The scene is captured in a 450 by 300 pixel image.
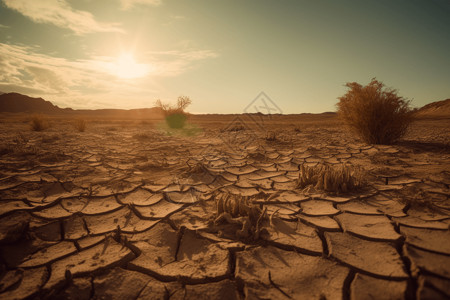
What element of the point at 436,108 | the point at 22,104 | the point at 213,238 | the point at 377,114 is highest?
the point at 436,108

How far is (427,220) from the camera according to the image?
4.80 feet

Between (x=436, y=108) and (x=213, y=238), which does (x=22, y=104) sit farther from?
(x=436, y=108)

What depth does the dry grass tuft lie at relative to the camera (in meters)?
1.37

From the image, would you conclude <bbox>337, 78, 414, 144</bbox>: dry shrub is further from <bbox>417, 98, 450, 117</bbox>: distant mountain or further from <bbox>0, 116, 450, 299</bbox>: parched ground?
<bbox>417, 98, 450, 117</bbox>: distant mountain

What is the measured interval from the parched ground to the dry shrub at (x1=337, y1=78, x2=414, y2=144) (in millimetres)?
1373

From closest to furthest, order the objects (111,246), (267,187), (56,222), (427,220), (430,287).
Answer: (430,287) → (111,246) → (427,220) → (56,222) → (267,187)

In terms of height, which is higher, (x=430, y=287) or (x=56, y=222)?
(x=430, y=287)

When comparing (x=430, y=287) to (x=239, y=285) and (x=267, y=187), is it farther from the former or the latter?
(x=267, y=187)

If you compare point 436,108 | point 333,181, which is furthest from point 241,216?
point 436,108

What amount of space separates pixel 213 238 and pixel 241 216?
29 centimetres

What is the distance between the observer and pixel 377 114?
3834mm

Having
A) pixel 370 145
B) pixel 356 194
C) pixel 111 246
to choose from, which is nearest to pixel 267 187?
pixel 356 194

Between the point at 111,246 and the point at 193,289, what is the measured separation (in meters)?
0.67

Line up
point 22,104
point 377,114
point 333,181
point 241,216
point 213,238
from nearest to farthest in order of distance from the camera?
point 213,238 → point 241,216 → point 333,181 → point 377,114 → point 22,104
